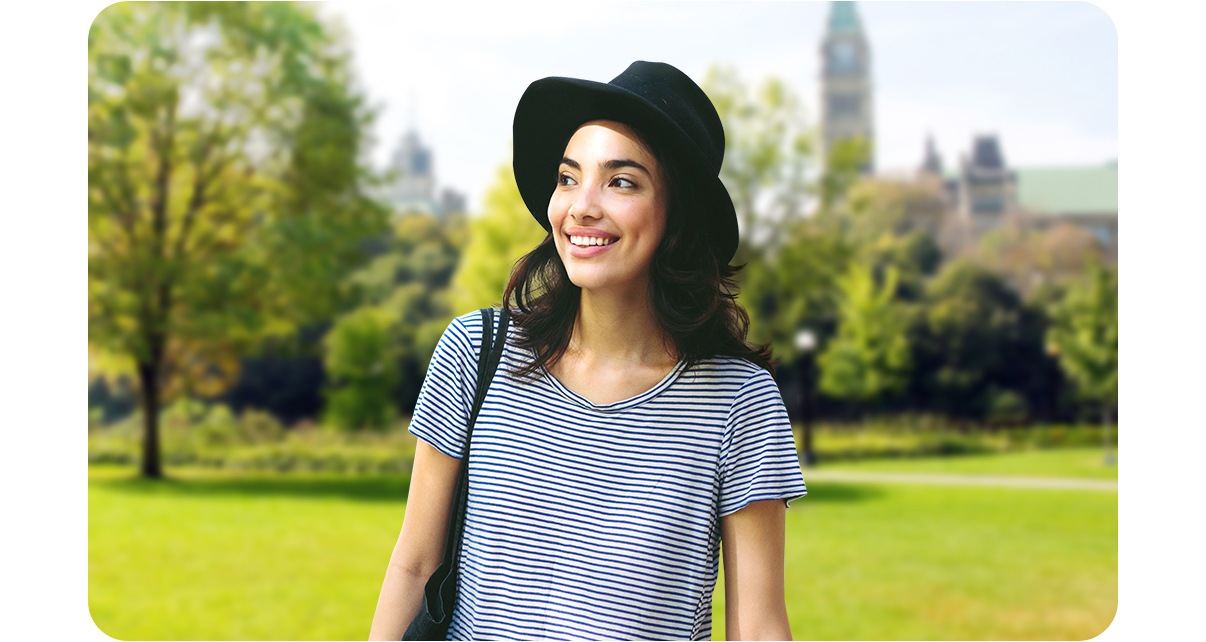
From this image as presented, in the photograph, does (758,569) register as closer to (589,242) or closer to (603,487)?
(603,487)

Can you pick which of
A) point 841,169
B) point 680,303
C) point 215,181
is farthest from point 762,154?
point 680,303

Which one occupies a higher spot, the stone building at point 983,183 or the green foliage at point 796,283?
the stone building at point 983,183

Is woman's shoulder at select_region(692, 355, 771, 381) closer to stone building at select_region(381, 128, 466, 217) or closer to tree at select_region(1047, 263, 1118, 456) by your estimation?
stone building at select_region(381, 128, 466, 217)

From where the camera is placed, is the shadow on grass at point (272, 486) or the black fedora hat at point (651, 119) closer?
the black fedora hat at point (651, 119)

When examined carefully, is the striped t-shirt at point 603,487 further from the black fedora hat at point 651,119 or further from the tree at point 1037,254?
the tree at point 1037,254

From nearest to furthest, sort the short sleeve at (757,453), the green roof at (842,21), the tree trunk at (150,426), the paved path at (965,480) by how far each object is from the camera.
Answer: the short sleeve at (757,453) < the tree trunk at (150,426) < the paved path at (965,480) < the green roof at (842,21)

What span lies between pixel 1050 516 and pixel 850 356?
9.93 ft

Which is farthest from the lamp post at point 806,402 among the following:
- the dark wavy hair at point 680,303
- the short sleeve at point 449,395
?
the short sleeve at point 449,395

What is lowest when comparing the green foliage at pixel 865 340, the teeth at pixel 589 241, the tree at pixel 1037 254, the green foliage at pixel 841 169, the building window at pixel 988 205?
the green foliage at pixel 865 340

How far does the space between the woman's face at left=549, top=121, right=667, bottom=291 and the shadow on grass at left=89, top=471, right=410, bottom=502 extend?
10490 millimetres

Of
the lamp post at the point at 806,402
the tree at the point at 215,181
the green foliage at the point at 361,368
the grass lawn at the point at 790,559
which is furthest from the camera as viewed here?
the lamp post at the point at 806,402

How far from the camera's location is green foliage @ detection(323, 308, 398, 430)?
1258 cm

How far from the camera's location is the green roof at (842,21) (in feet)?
46.2

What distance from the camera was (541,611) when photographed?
160 centimetres
